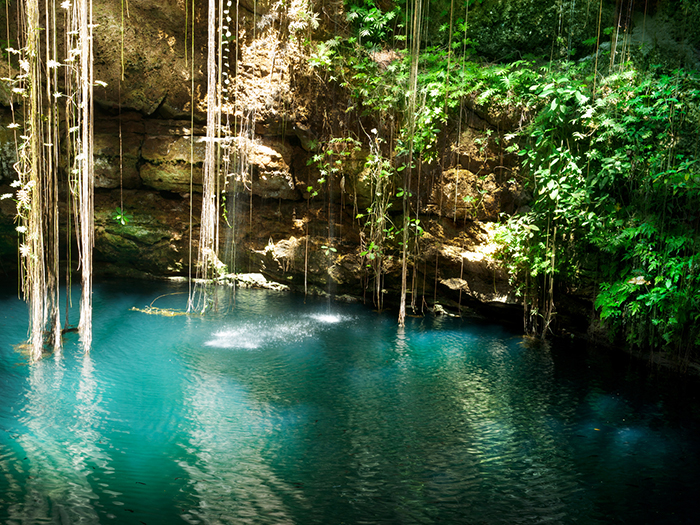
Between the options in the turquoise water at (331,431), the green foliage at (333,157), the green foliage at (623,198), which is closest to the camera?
Result: the turquoise water at (331,431)

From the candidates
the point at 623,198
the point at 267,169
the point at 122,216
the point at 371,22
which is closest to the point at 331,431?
the point at 623,198

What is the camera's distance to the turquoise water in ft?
9.62

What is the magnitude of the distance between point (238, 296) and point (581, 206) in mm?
5101

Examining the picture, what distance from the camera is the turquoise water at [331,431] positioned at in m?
2.93

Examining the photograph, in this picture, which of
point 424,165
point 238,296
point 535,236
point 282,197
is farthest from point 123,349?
point 535,236

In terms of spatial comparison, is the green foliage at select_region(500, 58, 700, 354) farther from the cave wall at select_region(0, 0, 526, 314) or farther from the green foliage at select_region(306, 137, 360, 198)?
the green foliage at select_region(306, 137, 360, 198)

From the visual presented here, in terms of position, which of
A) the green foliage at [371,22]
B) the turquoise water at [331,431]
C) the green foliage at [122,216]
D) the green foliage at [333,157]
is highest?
the green foliage at [371,22]

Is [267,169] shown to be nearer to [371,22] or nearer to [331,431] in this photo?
[371,22]

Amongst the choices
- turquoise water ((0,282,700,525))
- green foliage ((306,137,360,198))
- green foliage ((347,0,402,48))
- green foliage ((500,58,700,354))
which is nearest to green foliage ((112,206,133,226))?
turquoise water ((0,282,700,525))

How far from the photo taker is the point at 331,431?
12.7ft

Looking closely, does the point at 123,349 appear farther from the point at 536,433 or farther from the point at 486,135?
the point at 486,135

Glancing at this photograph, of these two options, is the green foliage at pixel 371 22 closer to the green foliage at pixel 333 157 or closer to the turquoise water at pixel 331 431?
the green foliage at pixel 333 157

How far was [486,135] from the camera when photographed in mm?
6812

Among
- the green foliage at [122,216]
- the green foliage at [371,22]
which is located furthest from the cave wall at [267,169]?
the green foliage at [371,22]
